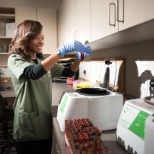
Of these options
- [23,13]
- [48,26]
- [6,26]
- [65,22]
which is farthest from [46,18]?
[65,22]

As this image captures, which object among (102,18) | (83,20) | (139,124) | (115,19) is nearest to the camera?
(139,124)

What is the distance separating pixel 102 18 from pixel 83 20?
53 centimetres

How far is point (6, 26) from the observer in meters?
3.22

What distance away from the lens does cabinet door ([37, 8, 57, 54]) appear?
3.23m

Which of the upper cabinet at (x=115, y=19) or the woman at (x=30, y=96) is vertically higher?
the upper cabinet at (x=115, y=19)

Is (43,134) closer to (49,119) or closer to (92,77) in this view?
(49,119)

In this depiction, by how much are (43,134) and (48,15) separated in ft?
7.95

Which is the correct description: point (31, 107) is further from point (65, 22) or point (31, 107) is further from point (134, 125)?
point (65, 22)

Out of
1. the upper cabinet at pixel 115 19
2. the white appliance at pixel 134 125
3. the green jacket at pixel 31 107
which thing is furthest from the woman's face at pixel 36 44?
the white appliance at pixel 134 125

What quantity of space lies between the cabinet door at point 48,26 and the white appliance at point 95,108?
2476mm

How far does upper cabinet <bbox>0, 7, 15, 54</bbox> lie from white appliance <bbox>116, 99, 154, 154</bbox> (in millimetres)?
2892

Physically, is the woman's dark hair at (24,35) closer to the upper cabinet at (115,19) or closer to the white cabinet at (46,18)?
the upper cabinet at (115,19)

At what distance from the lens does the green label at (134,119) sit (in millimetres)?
684

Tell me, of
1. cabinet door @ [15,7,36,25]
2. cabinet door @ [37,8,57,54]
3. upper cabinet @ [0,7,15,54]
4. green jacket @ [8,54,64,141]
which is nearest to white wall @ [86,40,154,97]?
green jacket @ [8,54,64,141]
